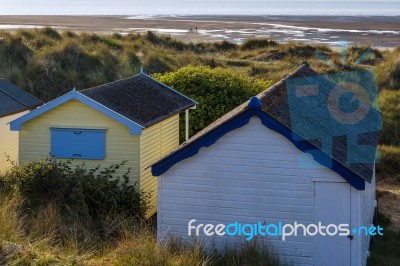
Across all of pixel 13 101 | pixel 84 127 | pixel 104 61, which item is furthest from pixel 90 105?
pixel 104 61

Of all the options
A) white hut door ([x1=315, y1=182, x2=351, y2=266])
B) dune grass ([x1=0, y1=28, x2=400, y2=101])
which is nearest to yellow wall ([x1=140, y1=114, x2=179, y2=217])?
white hut door ([x1=315, y1=182, x2=351, y2=266])

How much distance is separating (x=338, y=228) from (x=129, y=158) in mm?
4921

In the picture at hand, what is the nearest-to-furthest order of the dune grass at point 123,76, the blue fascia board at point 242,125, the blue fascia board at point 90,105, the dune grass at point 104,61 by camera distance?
the dune grass at point 123,76 → the blue fascia board at point 242,125 → the blue fascia board at point 90,105 → the dune grass at point 104,61

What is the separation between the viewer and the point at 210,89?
20.3 metres

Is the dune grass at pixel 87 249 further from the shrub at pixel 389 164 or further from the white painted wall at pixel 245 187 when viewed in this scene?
the shrub at pixel 389 164

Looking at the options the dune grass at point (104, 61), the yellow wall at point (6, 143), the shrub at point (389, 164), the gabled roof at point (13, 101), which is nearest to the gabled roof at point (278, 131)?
the yellow wall at point (6, 143)

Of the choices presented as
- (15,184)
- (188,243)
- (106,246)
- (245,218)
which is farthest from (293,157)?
(15,184)

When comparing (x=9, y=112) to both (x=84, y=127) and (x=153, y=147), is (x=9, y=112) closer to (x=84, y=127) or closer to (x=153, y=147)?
(x=84, y=127)

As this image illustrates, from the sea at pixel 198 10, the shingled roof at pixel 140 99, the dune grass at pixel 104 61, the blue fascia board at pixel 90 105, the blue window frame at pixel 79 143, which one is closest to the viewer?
the blue fascia board at pixel 90 105

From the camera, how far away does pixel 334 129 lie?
1184 centimetres

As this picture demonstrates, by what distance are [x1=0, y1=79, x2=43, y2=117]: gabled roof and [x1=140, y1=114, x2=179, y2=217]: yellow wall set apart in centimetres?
348

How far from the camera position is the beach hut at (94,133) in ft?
46.3

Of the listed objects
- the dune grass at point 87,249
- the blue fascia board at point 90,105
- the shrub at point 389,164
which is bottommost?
the shrub at point 389,164

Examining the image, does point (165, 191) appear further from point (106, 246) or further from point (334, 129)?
point (334, 129)
